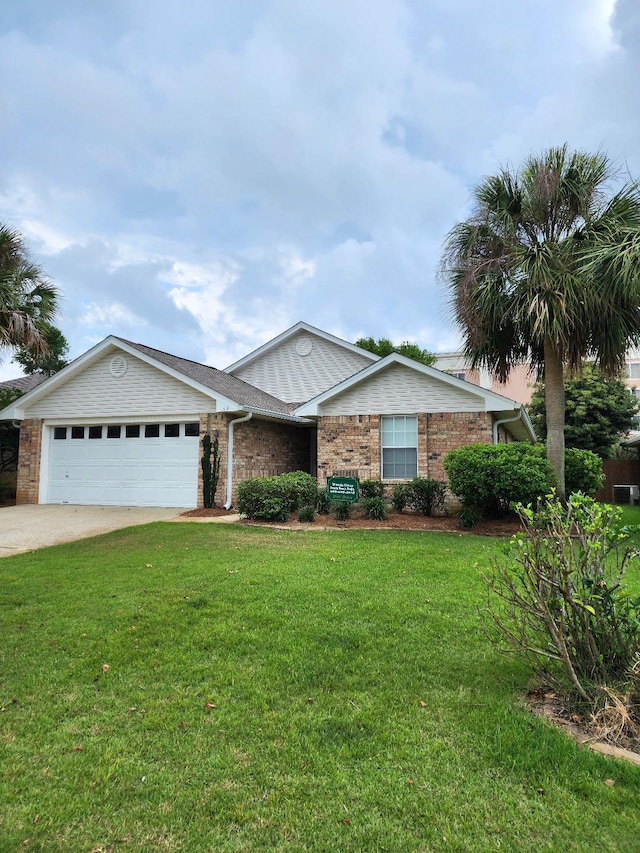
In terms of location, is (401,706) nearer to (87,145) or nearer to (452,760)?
(452,760)

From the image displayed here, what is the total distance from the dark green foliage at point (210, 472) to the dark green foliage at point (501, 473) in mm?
6113

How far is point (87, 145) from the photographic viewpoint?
41.5 feet

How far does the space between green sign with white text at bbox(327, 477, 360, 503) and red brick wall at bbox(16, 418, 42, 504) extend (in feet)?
31.9

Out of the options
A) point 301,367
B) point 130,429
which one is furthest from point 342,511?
point 301,367

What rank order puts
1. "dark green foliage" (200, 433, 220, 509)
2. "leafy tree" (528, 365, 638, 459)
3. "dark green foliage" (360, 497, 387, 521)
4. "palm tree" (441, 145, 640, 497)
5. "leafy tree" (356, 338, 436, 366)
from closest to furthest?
"palm tree" (441, 145, 640, 497), "dark green foliage" (360, 497, 387, 521), "dark green foliage" (200, 433, 220, 509), "leafy tree" (528, 365, 638, 459), "leafy tree" (356, 338, 436, 366)

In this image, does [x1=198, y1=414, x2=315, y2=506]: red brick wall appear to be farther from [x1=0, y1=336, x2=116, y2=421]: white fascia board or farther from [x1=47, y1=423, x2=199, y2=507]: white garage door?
[x1=0, y1=336, x2=116, y2=421]: white fascia board

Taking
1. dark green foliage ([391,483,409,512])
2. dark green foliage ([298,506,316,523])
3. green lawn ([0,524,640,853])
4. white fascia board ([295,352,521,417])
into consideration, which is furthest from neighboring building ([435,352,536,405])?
green lawn ([0,524,640,853])

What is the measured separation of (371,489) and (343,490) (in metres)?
1.52

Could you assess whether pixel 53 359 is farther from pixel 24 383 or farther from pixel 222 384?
pixel 222 384

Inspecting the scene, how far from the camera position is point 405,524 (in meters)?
10.9

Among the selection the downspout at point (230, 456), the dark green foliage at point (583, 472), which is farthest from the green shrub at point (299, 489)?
the dark green foliage at point (583, 472)

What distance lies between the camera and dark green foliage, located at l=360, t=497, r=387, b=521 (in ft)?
38.0

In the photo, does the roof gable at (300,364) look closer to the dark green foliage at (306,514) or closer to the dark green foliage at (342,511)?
the dark green foliage at (342,511)

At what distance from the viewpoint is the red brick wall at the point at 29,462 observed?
50.2 ft
